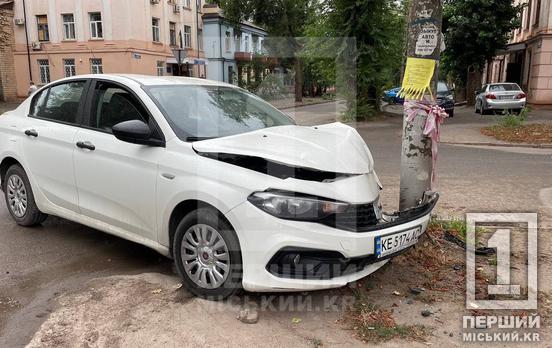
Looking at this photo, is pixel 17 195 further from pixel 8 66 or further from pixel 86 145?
pixel 8 66

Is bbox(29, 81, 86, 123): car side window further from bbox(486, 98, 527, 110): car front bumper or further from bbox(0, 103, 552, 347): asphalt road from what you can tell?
bbox(486, 98, 527, 110): car front bumper

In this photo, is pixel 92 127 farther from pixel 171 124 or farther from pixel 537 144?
pixel 537 144

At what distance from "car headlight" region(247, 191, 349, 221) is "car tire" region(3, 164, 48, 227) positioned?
3131 millimetres

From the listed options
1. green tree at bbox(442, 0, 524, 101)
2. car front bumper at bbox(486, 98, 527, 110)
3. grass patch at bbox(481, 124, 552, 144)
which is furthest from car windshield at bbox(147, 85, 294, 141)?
green tree at bbox(442, 0, 524, 101)

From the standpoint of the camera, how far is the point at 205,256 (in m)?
3.58

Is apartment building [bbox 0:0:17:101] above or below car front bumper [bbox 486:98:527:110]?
above

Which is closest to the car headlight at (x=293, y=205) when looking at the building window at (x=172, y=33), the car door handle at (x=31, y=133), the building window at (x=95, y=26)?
the car door handle at (x=31, y=133)

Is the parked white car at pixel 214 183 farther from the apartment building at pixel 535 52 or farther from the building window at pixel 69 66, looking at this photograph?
the building window at pixel 69 66

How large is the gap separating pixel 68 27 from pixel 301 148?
36.2 metres

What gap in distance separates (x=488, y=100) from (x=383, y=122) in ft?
17.9

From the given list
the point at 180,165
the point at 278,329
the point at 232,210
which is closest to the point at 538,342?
the point at 278,329

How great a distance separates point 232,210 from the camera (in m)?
3.32

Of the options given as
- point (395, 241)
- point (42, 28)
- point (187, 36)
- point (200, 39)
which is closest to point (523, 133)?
point (395, 241)

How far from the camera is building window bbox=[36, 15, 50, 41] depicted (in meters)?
35.2
